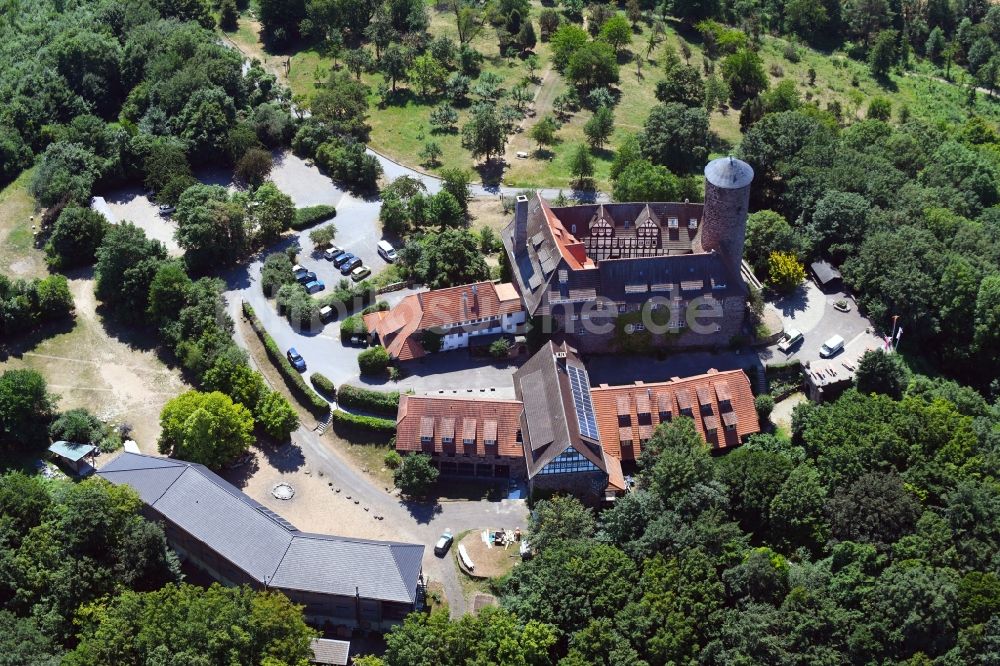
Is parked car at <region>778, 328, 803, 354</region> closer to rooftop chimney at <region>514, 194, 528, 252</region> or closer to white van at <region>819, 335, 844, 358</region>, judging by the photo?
white van at <region>819, 335, 844, 358</region>

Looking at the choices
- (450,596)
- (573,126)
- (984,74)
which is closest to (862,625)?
(450,596)

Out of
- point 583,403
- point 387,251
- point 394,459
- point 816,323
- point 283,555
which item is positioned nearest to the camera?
point 283,555

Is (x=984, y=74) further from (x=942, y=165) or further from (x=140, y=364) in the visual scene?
(x=140, y=364)

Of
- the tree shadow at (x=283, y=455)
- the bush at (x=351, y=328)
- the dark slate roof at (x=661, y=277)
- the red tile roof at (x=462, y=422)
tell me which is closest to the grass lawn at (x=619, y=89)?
the dark slate roof at (x=661, y=277)

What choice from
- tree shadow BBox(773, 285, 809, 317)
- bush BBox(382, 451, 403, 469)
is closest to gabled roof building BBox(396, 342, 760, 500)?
bush BBox(382, 451, 403, 469)

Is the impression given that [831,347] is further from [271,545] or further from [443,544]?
[271,545]

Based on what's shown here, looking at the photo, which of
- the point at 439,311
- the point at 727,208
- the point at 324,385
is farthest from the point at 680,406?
the point at 324,385

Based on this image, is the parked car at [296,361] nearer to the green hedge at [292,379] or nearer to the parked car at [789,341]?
the green hedge at [292,379]
